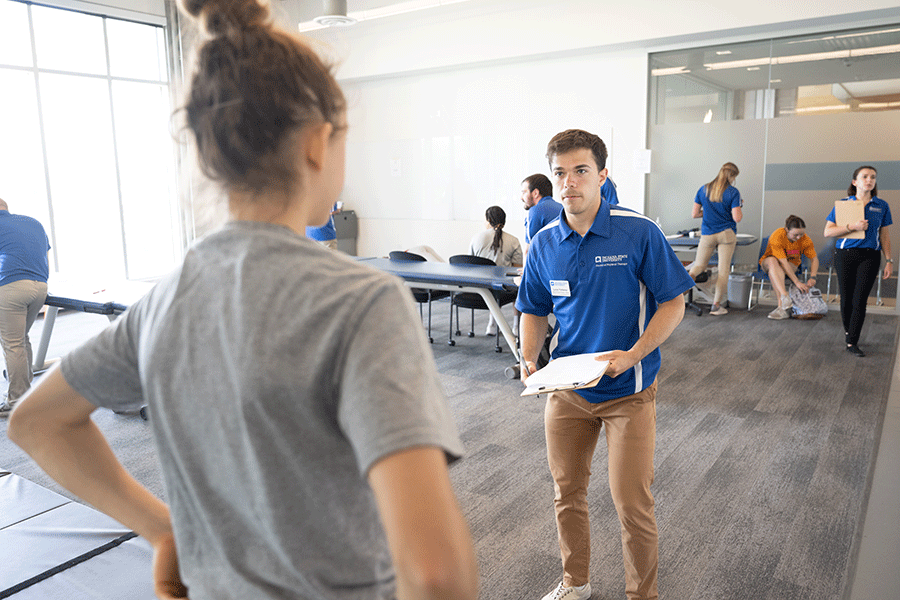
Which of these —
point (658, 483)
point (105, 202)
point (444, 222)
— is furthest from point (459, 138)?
point (658, 483)

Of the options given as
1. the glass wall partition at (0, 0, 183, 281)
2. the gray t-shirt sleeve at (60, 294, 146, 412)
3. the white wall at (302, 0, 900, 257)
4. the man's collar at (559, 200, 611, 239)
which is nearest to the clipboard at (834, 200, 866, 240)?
the white wall at (302, 0, 900, 257)

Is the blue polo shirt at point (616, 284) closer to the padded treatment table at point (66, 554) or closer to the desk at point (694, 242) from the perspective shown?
the padded treatment table at point (66, 554)

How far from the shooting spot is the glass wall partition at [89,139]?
7.60 metres

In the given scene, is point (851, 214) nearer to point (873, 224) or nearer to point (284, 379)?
point (873, 224)

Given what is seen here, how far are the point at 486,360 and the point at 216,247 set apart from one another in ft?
16.2

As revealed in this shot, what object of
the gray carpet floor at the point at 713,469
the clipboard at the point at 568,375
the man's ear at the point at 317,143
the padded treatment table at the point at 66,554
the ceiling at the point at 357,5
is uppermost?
the ceiling at the point at 357,5

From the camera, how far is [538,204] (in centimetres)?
461

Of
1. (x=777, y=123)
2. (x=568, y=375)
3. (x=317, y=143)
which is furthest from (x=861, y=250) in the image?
(x=317, y=143)

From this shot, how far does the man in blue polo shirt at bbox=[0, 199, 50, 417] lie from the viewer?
4.30 metres

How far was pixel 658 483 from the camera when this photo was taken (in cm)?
314

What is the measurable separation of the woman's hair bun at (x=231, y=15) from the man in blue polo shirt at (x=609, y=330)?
1505 mm

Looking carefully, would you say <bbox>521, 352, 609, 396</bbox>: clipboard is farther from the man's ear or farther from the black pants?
the black pants

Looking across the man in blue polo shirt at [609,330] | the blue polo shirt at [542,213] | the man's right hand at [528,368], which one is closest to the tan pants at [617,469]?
the man in blue polo shirt at [609,330]

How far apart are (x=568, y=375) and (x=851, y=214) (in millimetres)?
4329
